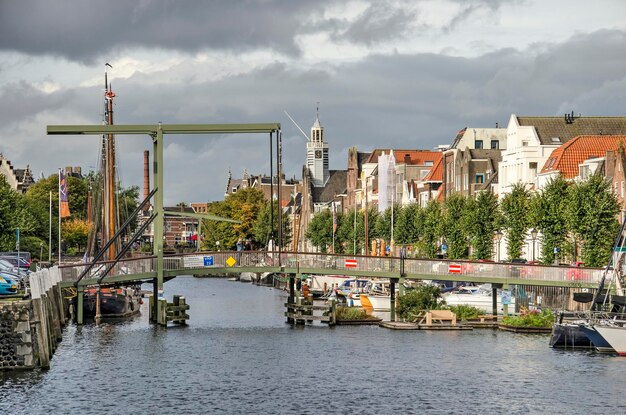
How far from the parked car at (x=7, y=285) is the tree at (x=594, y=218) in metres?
41.2

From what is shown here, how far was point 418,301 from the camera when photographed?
89562mm

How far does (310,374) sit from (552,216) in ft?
130

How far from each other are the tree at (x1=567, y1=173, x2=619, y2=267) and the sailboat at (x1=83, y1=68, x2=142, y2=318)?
32824 mm

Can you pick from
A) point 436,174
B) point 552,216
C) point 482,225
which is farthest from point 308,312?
point 436,174

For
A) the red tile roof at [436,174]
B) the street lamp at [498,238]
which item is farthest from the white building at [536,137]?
the red tile roof at [436,174]

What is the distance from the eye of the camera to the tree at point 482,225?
113 m

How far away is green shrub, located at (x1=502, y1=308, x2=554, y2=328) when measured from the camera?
8219cm

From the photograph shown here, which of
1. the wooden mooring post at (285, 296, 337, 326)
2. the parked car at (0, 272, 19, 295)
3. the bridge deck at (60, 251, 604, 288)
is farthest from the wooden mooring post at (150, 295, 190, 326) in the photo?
the parked car at (0, 272, 19, 295)

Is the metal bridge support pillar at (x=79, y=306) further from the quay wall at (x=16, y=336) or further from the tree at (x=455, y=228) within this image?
the tree at (x=455, y=228)

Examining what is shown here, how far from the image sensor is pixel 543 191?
101 meters

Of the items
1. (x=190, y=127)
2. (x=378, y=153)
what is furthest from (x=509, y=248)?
(x=378, y=153)

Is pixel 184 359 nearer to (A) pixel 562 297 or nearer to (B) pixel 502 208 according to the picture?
(A) pixel 562 297

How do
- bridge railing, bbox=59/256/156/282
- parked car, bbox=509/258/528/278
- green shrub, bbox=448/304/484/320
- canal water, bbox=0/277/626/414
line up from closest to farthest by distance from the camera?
canal water, bbox=0/277/626/414
bridge railing, bbox=59/256/156/282
parked car, bbox=509/258/528/278
green shrub, bbox=448/304/484/320

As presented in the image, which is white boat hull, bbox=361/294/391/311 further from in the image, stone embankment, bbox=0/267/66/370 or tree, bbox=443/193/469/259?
stone embankment, bbox=0/267/66/370
